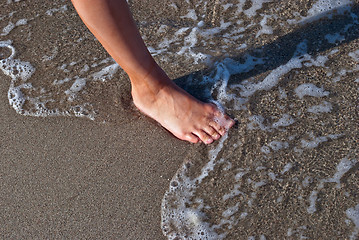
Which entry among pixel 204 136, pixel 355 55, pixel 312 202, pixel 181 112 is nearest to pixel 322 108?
pixel 355 55

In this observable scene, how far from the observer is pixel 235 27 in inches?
108

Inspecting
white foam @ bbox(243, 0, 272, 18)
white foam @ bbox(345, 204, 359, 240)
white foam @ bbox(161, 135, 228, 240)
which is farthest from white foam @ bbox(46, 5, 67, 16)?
white foam @ bbox(345, 204, 359, 240)

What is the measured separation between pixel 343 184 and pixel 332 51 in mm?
907

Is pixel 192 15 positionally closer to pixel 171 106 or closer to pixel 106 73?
pixel 106 73

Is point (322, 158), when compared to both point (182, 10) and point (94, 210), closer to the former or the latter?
point (94, 210)

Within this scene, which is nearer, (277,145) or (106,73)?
(277,145)

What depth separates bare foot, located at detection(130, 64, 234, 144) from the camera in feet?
7.42

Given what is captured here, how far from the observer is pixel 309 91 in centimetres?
237

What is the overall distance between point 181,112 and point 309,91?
75 cm

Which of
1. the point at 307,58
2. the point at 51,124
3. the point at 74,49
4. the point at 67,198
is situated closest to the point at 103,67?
the point at 74,49

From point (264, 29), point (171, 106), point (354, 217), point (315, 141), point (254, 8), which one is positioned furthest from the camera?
point (254, 8)

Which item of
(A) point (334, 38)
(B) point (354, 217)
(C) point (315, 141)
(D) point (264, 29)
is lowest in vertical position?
(B) point (354, 217)

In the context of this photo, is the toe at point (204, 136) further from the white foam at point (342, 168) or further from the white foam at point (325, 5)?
the white foam at point (325, 5)

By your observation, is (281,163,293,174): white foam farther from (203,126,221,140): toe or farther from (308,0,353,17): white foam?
(308,0,353,17): white foam
